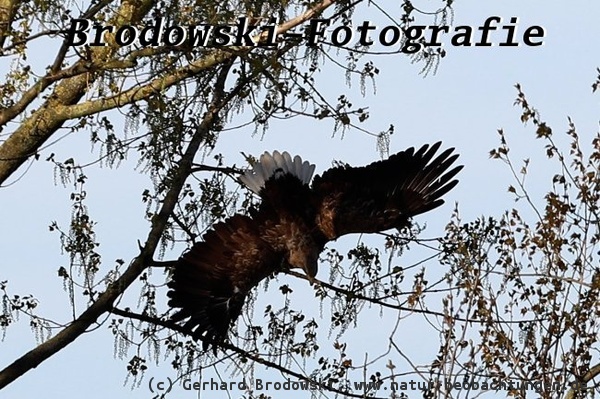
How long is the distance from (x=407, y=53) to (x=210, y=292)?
217cm

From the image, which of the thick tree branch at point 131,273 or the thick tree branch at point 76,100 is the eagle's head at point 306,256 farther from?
the thick tree branch at point 76,100

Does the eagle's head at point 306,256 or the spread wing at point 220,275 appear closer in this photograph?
the eagle's head at point 306,256

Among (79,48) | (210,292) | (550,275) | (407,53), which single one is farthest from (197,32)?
(550,275)

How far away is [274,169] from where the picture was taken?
9.70 meters

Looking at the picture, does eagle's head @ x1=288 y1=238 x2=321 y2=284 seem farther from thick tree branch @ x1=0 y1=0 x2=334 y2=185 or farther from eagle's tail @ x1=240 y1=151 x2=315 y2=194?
thick tree branch @ x1=0 y1=0 x2=334 y2=185

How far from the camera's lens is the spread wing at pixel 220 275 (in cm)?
954

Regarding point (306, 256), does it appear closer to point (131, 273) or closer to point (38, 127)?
point (131, 273)

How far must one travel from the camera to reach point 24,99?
8.83 m

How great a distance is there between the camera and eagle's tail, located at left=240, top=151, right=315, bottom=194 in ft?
31.6

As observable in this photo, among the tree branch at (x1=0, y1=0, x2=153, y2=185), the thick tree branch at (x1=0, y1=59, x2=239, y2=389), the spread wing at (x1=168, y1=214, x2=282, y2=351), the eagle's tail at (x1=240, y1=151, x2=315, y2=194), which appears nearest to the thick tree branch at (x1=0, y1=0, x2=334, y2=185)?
the tree branch at (x1=0, y1=0, x2=153, y2=185)

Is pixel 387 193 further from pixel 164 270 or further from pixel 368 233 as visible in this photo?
pixel 164 270

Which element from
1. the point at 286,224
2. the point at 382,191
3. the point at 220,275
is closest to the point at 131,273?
the point at 220,275

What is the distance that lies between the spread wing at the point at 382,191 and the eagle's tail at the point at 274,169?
252mm

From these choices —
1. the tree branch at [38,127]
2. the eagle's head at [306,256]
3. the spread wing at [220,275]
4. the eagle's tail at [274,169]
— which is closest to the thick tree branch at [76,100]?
the tree branch at [38,127]
